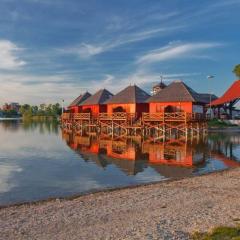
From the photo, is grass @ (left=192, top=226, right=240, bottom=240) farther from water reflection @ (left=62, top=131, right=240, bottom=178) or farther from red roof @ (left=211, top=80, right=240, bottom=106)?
red roof @ (left=211, top=80, right=240, bottom=106)

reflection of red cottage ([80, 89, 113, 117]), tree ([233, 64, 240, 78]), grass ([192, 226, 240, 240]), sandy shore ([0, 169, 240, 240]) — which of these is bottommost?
sandy shore ([0, 169, 240, 240])

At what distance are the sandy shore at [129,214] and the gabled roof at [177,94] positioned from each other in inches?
1012

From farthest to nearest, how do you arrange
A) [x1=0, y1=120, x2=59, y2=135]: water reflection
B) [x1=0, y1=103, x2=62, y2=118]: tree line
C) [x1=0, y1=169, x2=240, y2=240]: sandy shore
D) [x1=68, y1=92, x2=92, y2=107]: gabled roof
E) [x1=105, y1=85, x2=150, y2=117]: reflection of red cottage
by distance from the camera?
[x1=0, y1=103, x2=62, y2=118]: tree line
[x1=68, y1=92, x2=92, y2=107]: gabled roof
[x1=0, y1=120, x2=59, y2=135]: water reflection
[x1=105, y1=85, x2=150, y2=117]: reflection of red cottage
[x1=0, y1=169, x2=240, y2=240]: sandy shore

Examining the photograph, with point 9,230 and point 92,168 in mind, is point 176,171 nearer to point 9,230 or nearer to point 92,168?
point 92,168

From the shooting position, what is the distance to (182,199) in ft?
34.9

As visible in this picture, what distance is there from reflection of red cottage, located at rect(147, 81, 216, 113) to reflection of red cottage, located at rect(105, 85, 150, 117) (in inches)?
94.6

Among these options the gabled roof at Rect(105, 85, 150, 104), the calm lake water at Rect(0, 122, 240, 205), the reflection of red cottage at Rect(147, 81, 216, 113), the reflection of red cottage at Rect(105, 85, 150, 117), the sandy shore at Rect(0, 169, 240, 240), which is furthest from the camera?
the gabled roof at Rect(105, 85, 150, 104)

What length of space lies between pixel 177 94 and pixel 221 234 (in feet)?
106

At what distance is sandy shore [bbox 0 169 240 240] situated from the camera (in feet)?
24.9

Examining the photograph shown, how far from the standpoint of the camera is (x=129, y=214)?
9.06 m

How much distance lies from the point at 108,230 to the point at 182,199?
3.59m

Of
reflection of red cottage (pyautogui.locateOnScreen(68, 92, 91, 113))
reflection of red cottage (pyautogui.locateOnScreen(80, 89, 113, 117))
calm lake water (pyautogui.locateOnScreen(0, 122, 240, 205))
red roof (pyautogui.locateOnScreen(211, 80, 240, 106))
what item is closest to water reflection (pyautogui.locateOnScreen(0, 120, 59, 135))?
reflection of red cottage (pyautogui.locateOnScreen(68, 92, 91, 113))

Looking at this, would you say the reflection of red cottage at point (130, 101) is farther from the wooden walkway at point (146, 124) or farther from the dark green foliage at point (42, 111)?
the dark green foliage at point (42, 111)

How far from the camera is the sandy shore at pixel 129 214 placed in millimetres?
7582
